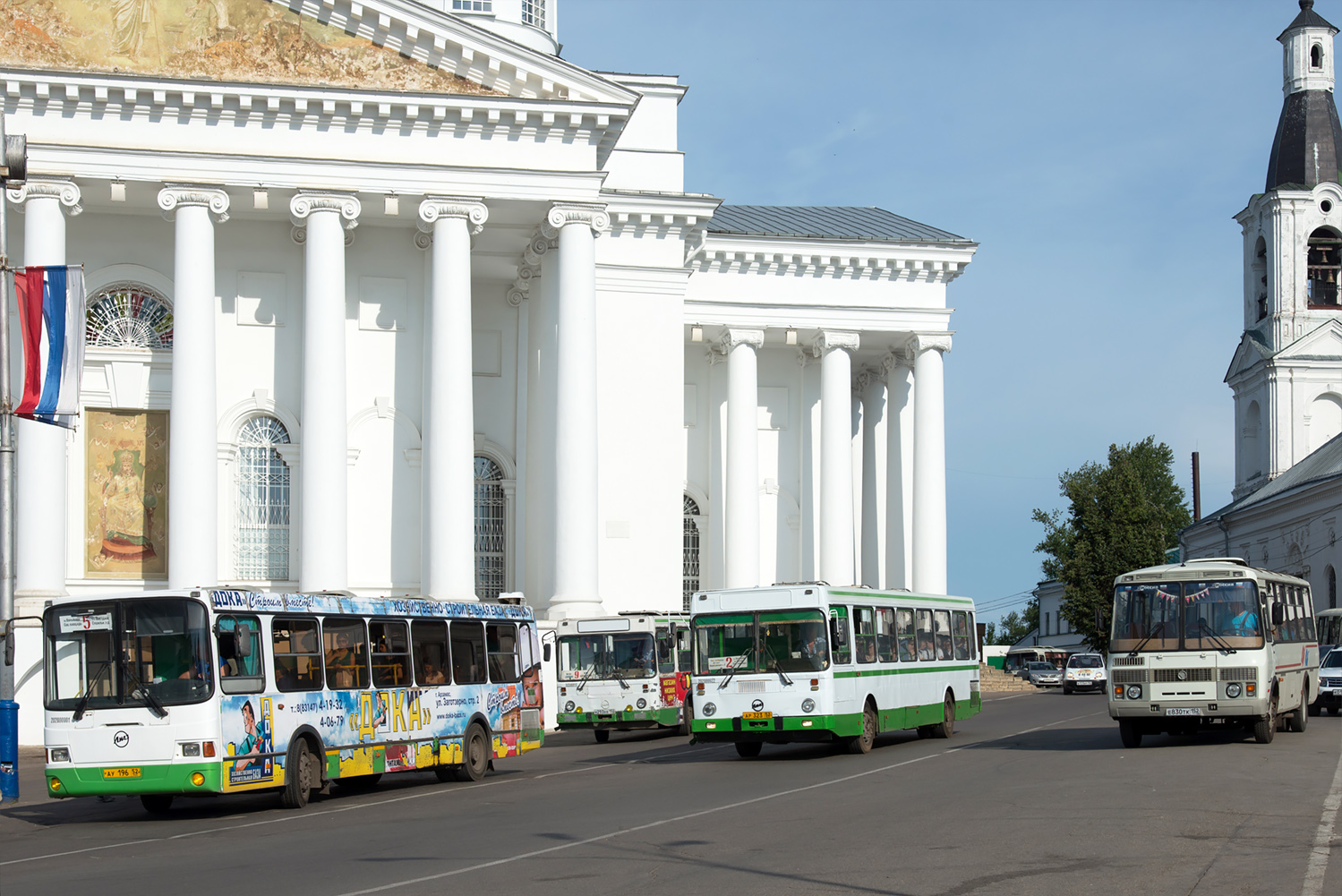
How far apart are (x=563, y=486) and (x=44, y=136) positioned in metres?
12.2

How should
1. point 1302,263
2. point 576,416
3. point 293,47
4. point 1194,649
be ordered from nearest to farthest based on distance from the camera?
point 1194,649 → point 293,47 → point 576,416 → point 1302,263

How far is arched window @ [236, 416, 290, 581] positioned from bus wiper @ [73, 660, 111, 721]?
16.8 meters

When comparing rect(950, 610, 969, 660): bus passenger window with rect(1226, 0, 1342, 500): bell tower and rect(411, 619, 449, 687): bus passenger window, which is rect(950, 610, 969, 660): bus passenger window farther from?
rect(1226, 0, 1342, 500): bell tower

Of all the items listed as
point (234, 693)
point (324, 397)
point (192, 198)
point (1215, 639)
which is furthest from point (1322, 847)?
point (192, 198)

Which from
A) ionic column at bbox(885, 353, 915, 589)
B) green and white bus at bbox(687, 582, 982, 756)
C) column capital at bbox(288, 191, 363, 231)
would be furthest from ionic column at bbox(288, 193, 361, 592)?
ionic column at bbox(885, 353, 915, 589)

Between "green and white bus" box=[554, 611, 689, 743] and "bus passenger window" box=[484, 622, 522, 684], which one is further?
"green and white bus" box=[554, 611, 689, 743]

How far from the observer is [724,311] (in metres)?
45.0

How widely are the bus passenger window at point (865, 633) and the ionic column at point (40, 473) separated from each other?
1553cm

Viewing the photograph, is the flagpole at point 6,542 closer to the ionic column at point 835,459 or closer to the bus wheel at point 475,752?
the bus wheel at point 475,752

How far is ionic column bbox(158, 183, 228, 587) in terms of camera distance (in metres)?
30.1

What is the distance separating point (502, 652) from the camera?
2212 cm

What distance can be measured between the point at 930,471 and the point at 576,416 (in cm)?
1607

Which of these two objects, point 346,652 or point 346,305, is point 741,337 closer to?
point 346,305

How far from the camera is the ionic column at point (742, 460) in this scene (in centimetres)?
4372
